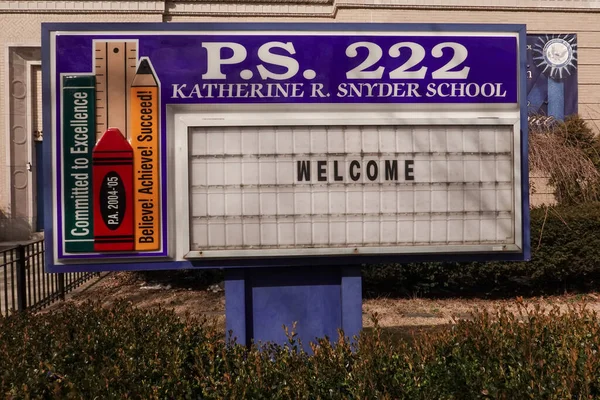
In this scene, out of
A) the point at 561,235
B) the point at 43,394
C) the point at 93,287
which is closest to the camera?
the point at 43,394

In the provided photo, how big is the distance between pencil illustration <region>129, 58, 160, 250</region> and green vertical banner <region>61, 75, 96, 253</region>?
15.4 inches

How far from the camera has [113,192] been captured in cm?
424

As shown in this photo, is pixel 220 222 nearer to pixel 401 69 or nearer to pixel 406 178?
pixel 406 178

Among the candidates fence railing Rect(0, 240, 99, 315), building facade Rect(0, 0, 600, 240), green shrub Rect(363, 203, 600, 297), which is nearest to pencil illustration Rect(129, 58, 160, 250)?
fence railing Rect(0, 240, 99, 315)

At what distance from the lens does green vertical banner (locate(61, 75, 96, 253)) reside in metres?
4.23

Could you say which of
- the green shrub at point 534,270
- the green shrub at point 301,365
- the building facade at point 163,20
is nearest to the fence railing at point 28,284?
the green shrub at point 301,365

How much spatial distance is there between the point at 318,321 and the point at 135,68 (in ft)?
10.2

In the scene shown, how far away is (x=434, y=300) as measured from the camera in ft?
28.4

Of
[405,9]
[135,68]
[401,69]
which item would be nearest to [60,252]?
[135,68]

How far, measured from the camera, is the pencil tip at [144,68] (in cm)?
429

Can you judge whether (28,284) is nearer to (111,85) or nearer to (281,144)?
(111,85)

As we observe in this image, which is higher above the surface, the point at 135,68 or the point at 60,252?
the point at 135,68

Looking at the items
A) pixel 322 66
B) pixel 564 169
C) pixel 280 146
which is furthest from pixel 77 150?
pixel 564 169

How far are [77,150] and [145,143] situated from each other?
2.05ft
